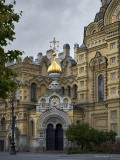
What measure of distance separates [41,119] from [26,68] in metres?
8.51

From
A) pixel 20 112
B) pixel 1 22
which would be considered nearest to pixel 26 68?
pixel 20 112

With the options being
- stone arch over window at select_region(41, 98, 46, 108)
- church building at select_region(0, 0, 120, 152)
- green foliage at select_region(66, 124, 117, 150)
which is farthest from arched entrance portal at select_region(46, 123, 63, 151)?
green foliage at select_region(66, 124, 117, 150)

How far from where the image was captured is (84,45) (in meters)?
42.6

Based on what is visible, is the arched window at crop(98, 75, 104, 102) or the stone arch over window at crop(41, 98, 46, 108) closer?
the arched window at crop(98, 75, 104, 102)

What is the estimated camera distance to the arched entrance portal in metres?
40.0

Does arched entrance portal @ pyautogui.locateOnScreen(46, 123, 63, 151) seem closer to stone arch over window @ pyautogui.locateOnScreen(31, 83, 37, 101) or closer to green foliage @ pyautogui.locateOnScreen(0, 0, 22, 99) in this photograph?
stone arch over window @ pyautogui.locateOnScreen(31, 83, 37, 101)

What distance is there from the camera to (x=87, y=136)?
33.1 metres

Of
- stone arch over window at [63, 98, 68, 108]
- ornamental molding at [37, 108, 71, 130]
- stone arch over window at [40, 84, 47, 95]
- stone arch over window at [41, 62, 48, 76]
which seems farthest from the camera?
stone arch over window at [41, 62, 48, 76]

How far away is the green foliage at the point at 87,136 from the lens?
108ft

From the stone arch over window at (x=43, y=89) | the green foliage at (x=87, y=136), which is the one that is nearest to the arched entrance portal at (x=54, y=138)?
the green foliage at (x=87, y=136)

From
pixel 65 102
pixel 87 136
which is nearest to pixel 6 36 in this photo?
pixel 87 136

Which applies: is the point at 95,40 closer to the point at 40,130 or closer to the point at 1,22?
the point at 40,130

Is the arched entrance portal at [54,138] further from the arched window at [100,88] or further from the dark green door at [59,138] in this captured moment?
the arched window at [100,88]

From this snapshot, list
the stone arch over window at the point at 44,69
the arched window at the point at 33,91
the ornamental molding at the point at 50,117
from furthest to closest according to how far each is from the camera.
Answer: the stone arch over window at the point at 44,69
the arched window at the point at 33,91
the ornamental molding at the point at 50,117
